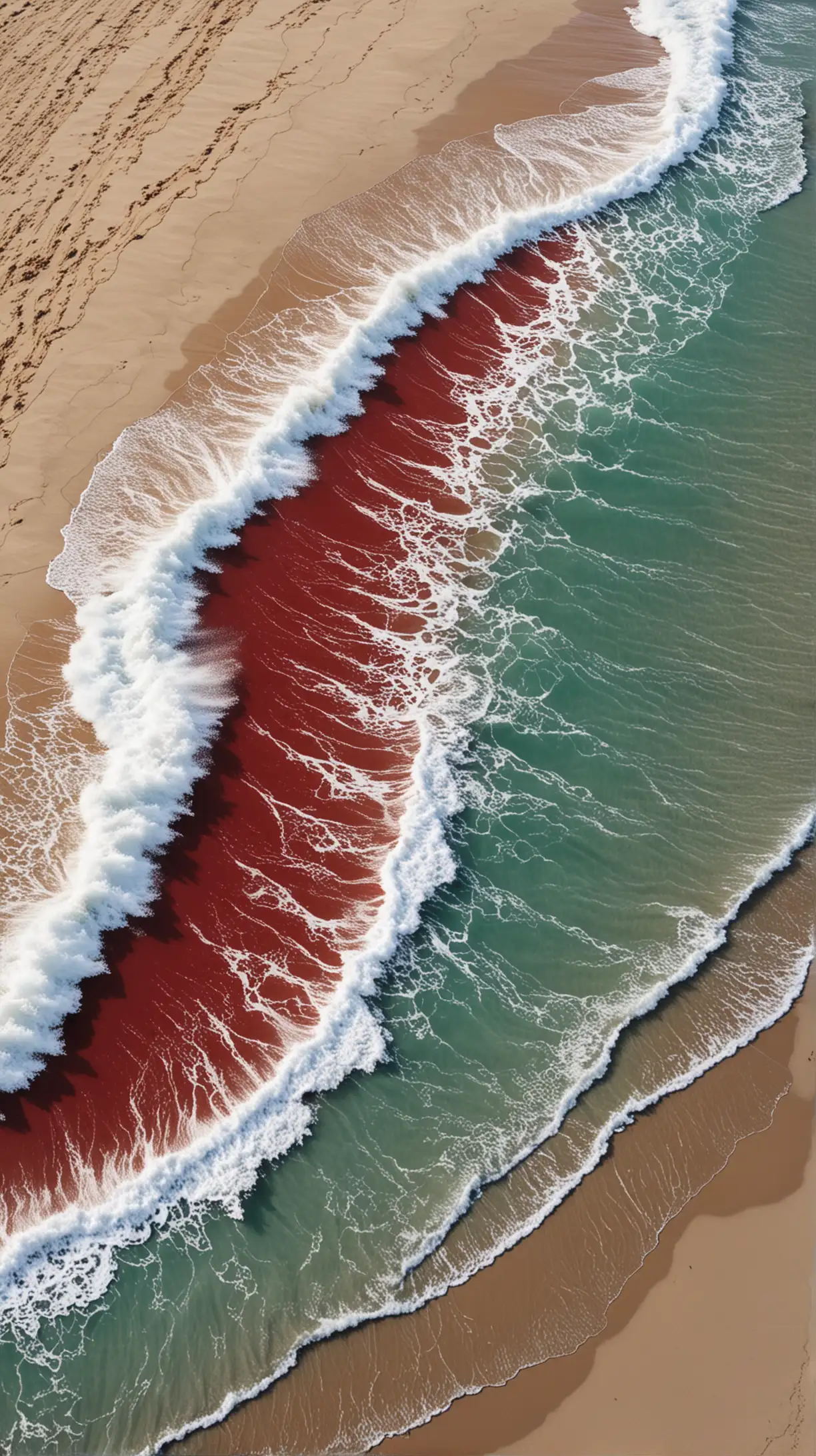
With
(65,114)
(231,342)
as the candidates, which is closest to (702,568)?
(231,342)

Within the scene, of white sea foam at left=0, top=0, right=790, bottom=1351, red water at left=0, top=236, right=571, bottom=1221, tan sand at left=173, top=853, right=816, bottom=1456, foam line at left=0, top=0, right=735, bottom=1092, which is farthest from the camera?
foam line at left=0, top=0, right=735, bottom=1092

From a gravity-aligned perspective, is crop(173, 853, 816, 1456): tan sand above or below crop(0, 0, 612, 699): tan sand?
below

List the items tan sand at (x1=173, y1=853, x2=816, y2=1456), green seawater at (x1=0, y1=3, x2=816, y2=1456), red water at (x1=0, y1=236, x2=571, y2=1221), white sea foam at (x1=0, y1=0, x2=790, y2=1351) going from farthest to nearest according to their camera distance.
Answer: red water at (x1=0, y1=236, x2=571, y2=1221) → white sea foam at (x1=0, y1=0, x2=790, y2=1351) → green seawater at (x1=0, y1=3, x2=816, y2=1456) → tan sand at (x1=173, y1=853, x2=816, y2=1456)

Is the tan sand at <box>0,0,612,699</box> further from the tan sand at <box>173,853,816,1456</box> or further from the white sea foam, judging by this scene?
the tan sand at <box>173,853,816,1456</box>

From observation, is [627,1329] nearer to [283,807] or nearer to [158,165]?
[283,807]

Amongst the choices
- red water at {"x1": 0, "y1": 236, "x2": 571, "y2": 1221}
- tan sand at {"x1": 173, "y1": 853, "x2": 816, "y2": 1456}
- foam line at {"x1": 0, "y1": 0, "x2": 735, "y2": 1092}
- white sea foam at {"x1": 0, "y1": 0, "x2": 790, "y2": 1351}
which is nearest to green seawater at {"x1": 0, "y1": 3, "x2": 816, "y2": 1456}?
white sea foam at {"x1": 0, "y1": 0, "x2": 790, "y2": 1351}

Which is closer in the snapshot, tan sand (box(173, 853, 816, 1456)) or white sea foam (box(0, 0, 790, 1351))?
tan sand (box(173, 853, 816, 1456))

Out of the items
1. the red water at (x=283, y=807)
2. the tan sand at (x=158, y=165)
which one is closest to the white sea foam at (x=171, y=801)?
the red water at (x=283, y=807)
